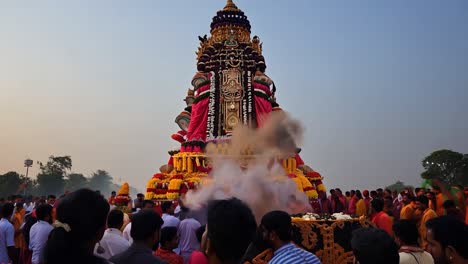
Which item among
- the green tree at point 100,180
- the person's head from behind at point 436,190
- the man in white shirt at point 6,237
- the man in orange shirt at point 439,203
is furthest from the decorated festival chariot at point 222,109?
the green tree at point 100,180

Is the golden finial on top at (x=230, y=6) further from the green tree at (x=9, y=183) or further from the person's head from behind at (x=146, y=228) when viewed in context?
the green tree at (x=9, y=183)

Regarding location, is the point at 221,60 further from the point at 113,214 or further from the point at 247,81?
the point at 113,214

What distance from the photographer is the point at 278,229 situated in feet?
12.1

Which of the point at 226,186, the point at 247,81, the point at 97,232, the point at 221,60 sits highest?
the point at 221,60

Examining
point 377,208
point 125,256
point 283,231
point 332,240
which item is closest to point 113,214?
point 125,256

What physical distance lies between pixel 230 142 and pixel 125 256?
17306mm

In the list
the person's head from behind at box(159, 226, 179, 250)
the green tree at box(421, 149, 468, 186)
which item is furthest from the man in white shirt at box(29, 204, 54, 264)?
the green tree at box(421, 149, 468, 186)

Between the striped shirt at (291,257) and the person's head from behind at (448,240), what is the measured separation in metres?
1.04

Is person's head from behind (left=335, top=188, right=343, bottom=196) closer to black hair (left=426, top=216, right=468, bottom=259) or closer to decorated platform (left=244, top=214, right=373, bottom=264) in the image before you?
decorated platform (left=244, top=214, right=373, bottom=264)

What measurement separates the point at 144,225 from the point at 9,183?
6205 centimetres

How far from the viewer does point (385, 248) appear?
2.74m

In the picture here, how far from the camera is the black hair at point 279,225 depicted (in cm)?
368

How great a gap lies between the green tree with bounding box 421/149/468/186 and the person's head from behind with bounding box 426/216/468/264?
167 ft

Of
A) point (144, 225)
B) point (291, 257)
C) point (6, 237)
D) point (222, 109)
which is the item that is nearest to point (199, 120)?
point (222, 109)
